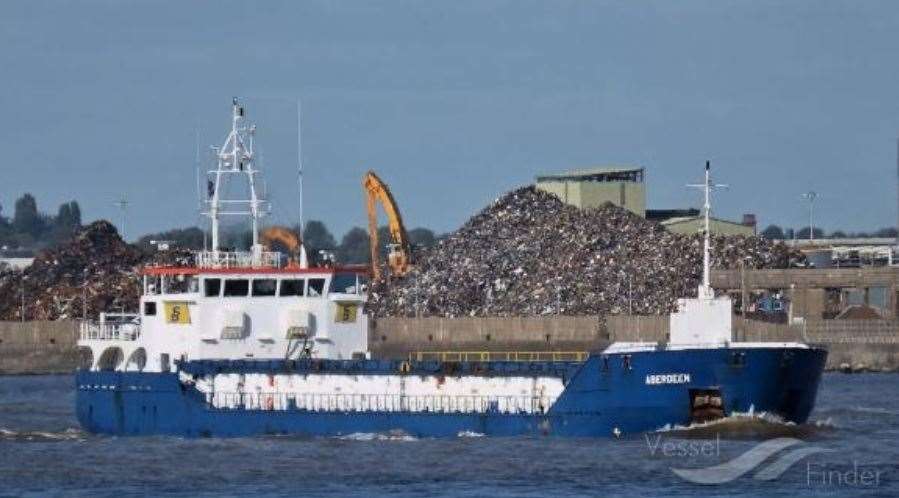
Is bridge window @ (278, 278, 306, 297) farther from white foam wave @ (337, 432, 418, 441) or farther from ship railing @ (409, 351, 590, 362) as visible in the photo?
white foam wave @ (337, 432, 418, 441)

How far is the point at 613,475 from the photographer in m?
52.0

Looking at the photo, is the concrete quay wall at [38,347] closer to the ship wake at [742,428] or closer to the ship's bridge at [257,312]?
the ship's bridge at [257,312]

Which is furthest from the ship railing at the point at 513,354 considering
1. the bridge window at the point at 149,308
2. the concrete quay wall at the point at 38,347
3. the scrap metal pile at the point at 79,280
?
the scrap metal pile at the point at 79,280

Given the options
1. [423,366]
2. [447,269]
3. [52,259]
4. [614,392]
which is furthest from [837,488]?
[52,259]

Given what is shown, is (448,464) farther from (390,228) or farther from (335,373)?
(390,228)

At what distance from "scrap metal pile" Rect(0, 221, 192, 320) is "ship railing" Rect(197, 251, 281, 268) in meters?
74.3

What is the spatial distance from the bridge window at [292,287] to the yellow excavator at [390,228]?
90.1 metres

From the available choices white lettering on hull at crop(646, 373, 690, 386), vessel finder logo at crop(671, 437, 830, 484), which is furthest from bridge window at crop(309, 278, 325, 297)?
vessel finder logo at crop(671, 437, 830, 484)

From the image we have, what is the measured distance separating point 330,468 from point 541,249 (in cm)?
9052

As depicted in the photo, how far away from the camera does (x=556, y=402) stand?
5959 cm

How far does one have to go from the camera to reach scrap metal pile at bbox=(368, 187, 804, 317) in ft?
443

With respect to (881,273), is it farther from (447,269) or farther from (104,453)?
(104,453)

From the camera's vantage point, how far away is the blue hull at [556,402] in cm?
5750

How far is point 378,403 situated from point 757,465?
42.3 ft
